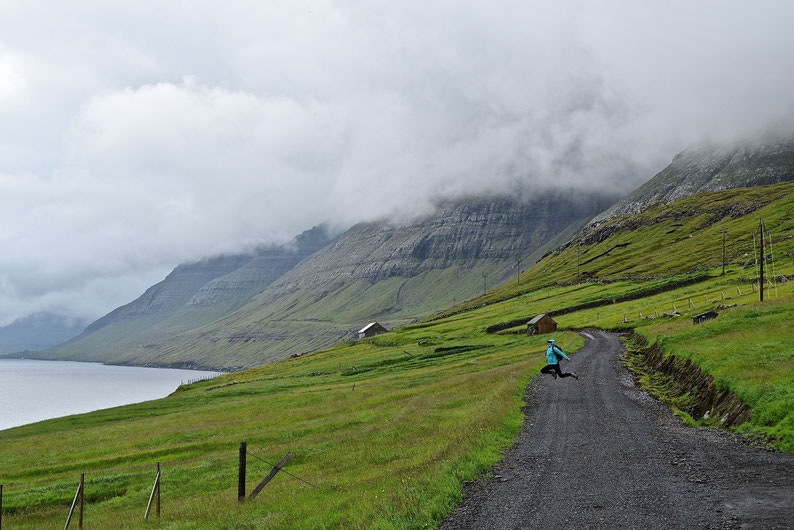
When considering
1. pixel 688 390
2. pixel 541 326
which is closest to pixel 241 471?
pixel 688 390

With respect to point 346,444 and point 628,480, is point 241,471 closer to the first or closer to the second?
point 346,444

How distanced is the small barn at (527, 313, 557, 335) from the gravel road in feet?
258

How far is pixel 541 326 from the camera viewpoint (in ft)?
344

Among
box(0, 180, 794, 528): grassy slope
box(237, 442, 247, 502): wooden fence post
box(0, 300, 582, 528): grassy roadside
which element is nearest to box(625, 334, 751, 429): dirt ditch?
box(0, 180, 794, 528): grassy slope

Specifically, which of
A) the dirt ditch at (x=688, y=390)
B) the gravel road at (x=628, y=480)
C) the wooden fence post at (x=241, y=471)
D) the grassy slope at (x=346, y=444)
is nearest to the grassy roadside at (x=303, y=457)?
the grassy slope at (x=346, y=444)

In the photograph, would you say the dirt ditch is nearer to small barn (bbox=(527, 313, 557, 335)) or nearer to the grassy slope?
the grassy slope

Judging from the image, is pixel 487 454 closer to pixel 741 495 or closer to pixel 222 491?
pixel 741 495

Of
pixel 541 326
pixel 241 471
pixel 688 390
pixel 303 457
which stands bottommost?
→ pixel 303 457

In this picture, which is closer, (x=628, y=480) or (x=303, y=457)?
(x=628, y=480)

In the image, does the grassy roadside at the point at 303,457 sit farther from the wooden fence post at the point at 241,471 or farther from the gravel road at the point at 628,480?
the gravel road at the point at 628,480

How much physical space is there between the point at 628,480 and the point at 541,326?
9098 cm

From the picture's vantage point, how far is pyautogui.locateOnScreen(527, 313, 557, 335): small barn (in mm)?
104188

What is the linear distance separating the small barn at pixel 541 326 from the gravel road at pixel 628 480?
78.6 meters

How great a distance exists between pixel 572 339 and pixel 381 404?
37274 mm
